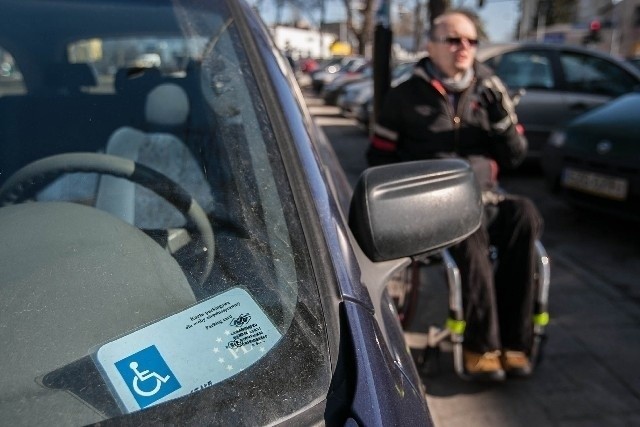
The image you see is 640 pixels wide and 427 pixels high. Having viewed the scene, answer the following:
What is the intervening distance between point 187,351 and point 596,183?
4.66 meters

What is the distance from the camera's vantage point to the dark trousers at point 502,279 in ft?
8.80

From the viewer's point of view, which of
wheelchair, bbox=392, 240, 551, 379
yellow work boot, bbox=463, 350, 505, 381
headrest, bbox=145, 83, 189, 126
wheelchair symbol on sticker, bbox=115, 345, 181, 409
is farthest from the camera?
yellow work boot, bbox=463, 350, 505, 381

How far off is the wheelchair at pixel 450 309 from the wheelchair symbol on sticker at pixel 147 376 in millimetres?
1785

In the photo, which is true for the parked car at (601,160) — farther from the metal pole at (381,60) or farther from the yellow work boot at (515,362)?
the yellow work boot at (515,362)

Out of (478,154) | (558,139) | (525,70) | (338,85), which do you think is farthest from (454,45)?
(338,85)

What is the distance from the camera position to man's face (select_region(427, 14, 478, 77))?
2.86 metres

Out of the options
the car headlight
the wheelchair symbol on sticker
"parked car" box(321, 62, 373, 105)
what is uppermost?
the wheelchair symbol on sticker

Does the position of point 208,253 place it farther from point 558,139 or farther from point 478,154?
point 558,139

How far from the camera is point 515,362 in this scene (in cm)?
283

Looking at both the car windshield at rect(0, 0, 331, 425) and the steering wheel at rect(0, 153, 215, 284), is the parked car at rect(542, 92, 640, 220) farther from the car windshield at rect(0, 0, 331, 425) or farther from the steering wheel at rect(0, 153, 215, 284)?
the steering wheel at rect(0, 153, 215, 284)

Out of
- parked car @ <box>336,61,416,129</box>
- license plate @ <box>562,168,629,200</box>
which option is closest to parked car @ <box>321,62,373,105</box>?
parked car @ <box>336,61,416,129</box>

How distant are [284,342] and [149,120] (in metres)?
1.14

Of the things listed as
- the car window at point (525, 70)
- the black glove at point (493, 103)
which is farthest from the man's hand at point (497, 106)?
the car window at point (525, 70)

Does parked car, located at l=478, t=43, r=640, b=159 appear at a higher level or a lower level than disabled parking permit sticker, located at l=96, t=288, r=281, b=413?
lower
